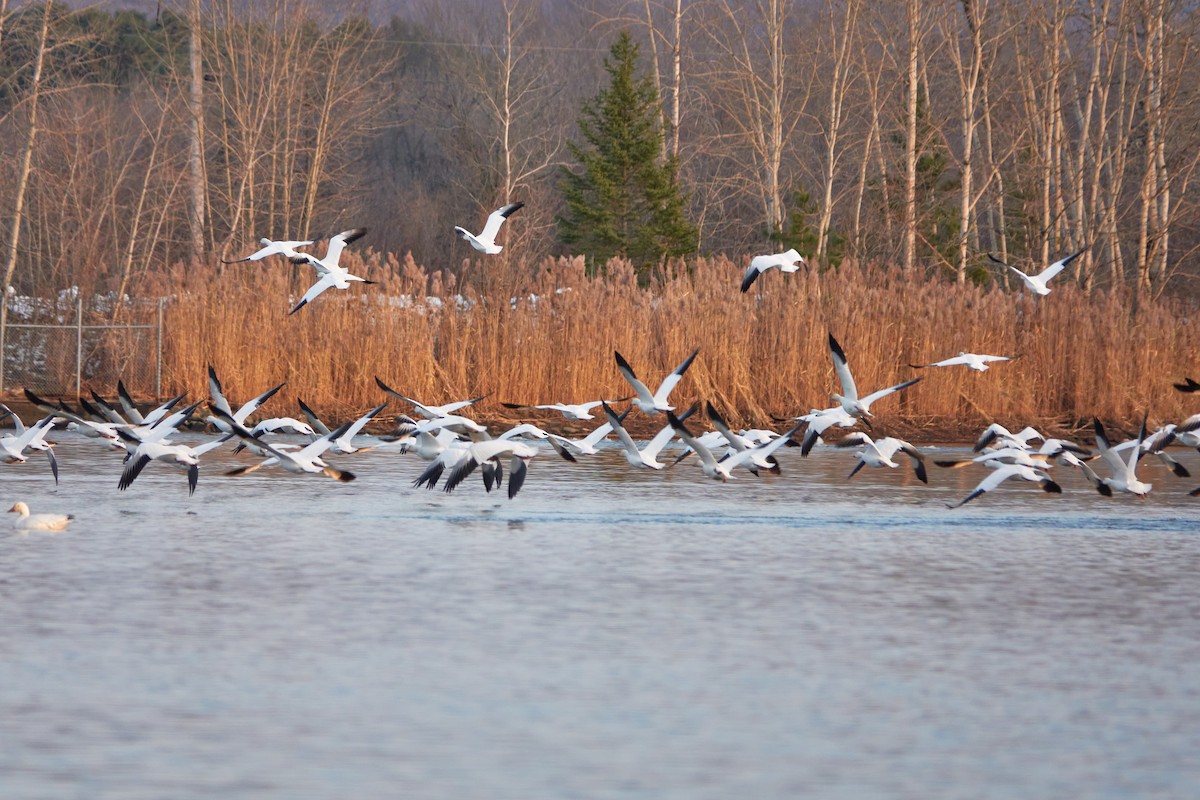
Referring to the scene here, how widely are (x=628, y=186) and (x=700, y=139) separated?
3.30 meters

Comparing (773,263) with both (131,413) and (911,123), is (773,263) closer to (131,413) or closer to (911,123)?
(131,413)

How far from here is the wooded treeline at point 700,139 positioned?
31656mm

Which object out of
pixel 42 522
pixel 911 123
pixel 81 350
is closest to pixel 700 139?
pixel 911 123

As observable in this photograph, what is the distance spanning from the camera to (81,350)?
1024 inches

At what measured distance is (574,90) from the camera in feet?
253

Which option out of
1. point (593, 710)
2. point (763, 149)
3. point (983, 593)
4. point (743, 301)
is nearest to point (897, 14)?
point (763, 149)

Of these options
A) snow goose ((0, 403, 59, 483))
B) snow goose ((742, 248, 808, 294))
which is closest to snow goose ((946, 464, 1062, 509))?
snow goose ((742, 248, 808, 294))

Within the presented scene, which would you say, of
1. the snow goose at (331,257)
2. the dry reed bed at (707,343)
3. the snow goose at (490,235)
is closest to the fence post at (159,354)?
the dry reed bed at (707,343)

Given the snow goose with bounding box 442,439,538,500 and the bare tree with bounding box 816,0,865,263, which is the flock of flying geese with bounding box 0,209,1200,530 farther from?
the bare tree with bounding box 816,0,865,263

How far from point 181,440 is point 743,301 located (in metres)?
7.27

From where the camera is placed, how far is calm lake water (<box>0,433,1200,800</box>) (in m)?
6.08

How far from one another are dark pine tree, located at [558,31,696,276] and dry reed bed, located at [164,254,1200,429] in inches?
874

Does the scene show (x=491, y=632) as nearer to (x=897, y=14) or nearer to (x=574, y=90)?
(x=897, y=14)

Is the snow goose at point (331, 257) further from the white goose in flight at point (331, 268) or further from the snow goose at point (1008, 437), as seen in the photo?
the snow goose at point (1008, 437)
